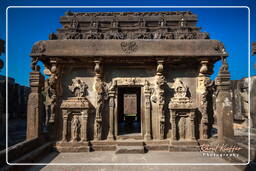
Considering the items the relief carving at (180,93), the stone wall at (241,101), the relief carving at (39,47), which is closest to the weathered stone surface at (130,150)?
the relief carving at (180,93)

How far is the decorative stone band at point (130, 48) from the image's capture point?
632 centimetres

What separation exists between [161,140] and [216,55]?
3.81 meters

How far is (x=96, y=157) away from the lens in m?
5.64

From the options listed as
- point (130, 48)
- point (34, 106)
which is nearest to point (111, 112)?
point (130, 48)

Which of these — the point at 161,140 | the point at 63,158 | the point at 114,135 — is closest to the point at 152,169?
the point at 161,140

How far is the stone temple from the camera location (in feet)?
20.6

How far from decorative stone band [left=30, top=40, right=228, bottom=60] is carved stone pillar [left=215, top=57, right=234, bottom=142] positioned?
742 millimetres

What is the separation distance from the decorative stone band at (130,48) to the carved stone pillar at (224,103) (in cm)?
74

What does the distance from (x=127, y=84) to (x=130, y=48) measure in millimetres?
1413

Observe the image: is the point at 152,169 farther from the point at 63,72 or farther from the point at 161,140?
the point at 63,72

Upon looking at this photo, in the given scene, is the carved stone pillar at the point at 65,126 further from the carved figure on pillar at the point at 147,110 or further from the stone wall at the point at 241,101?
the stone wall at the point at 241,101

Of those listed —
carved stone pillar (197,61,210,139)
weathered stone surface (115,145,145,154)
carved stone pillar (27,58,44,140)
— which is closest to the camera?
weathered stone surface (115,145,145,154)

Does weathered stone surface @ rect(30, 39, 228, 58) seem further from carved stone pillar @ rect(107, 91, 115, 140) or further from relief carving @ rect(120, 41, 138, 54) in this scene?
carved stone pillar @ rect(107, 91, 115, 140)

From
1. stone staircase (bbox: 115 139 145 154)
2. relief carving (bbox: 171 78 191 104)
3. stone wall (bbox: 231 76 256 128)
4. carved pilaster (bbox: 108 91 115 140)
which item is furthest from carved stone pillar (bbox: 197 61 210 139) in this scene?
stone wall (bbox: 231 76 256 128)
